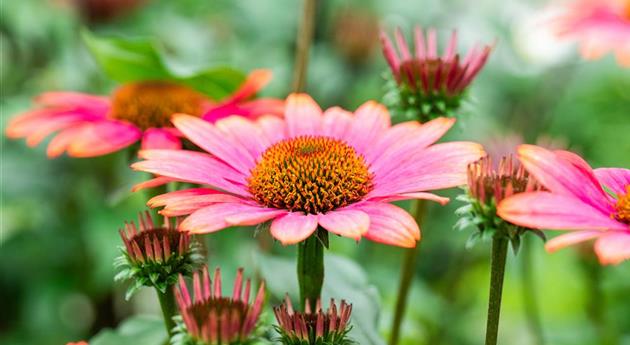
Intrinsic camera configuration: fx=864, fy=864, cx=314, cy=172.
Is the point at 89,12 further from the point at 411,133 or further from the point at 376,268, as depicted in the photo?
the point at 411,133

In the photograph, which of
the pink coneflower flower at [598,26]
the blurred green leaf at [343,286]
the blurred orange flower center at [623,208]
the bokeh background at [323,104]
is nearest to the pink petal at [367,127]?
the blurred green leaf at [343,286]

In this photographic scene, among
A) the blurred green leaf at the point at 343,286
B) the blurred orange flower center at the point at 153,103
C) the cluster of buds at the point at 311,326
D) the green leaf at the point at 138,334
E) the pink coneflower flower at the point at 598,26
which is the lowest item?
the green leaf at the point at 138,334

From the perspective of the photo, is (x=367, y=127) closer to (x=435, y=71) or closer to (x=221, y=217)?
(x=435, y=71)

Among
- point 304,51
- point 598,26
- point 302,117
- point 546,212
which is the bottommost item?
point 546,212

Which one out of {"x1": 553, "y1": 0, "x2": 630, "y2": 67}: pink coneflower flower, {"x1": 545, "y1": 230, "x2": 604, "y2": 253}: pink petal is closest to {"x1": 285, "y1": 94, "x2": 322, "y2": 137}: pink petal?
{"x1": 545, "y1": 230, "x2": 604, "y2": 253}: pink petal

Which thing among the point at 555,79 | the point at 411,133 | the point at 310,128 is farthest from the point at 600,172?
the point at 555,79

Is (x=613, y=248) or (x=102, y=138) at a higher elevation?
(x=102, y=138)

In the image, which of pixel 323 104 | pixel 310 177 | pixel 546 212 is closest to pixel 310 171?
pixel 310 177

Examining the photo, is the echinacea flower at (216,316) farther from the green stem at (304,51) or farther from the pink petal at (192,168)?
the green stem at (304,51)
